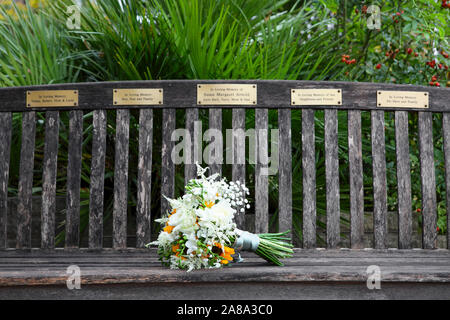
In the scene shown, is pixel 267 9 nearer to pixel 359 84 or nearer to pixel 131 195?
pixel 359 84

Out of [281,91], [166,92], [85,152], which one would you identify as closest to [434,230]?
[281,91]

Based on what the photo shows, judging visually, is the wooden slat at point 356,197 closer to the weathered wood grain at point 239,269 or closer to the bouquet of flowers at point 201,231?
the weathered wood grain at point 239,269

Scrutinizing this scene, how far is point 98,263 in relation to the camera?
1.78m

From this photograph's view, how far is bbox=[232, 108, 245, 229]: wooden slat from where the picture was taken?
205 cm

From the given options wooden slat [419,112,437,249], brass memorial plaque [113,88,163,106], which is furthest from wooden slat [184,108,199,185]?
wooden slat [419,112,437,249]

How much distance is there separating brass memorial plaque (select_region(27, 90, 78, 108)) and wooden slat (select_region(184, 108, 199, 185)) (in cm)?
49

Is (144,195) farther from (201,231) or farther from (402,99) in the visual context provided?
(402,99)

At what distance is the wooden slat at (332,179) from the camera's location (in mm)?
2066

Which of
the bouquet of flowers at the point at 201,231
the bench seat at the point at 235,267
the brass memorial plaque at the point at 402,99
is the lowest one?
the bench seat at the point at 235,267

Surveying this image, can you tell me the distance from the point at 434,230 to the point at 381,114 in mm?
559

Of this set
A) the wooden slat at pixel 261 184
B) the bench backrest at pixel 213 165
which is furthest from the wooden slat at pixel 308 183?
the wooden slat at pixel 261 184

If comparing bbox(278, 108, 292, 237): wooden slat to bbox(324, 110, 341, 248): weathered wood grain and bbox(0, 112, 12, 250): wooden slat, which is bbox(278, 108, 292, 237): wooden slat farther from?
bbox(0, 112, 12, 250): wooden slat

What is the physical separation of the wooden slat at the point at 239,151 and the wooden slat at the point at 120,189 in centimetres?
46

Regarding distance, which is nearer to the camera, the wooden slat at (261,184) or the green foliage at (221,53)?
the wooden slat at (261,184)
